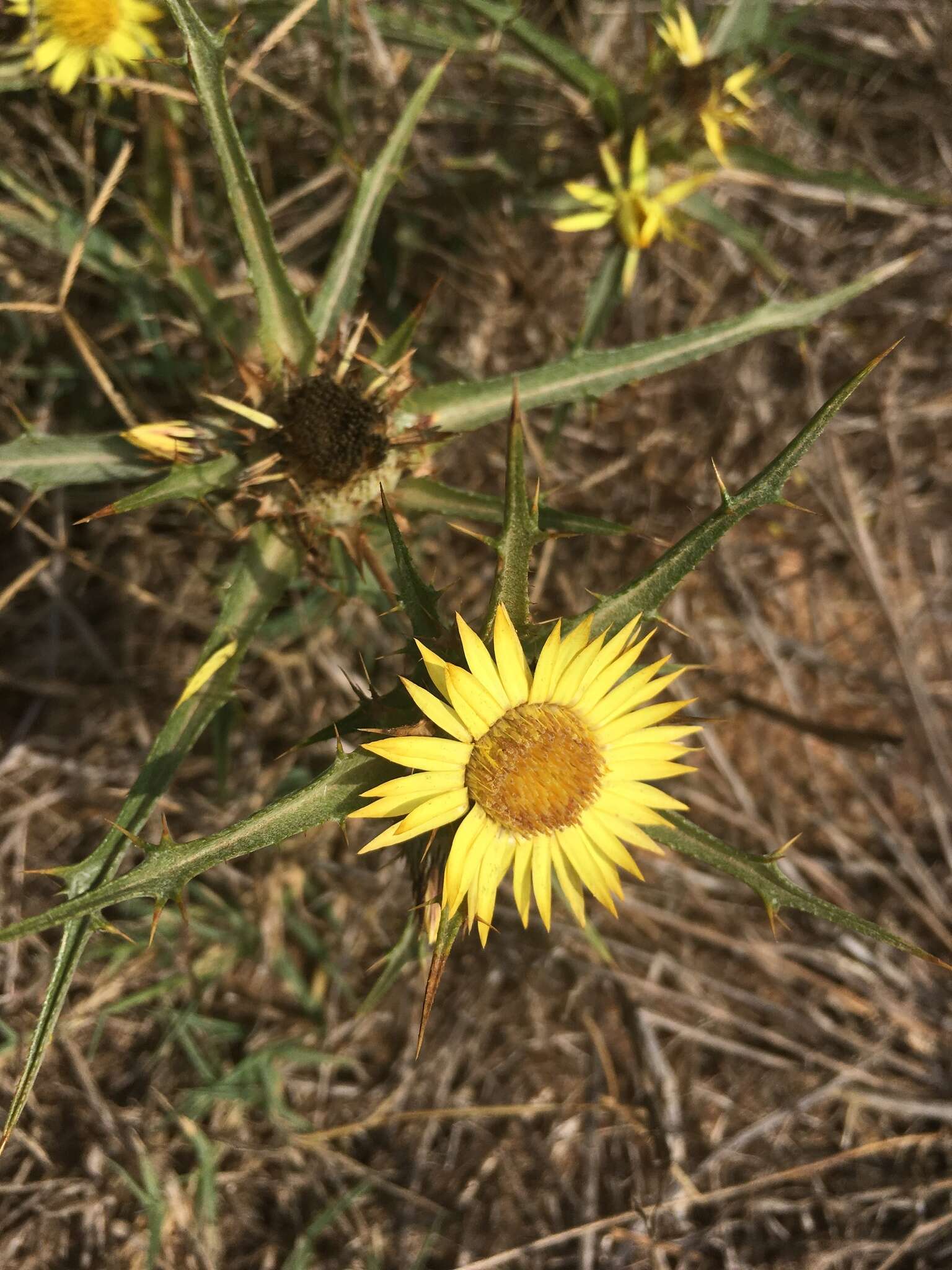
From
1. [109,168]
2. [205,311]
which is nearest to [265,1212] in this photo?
[205,311]

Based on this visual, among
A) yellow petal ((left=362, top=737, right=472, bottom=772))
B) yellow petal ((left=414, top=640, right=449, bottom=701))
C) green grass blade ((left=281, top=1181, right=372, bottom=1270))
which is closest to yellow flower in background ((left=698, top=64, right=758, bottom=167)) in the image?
yellow petal ((left=414, top=640, right=449, bottom=701))

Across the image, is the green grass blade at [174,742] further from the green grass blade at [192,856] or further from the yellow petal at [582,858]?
the yellow petal at [582,858]

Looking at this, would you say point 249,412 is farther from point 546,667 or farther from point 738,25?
point 738,25

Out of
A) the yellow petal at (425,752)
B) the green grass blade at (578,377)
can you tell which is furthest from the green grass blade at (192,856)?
the green grass blade at (578,377)

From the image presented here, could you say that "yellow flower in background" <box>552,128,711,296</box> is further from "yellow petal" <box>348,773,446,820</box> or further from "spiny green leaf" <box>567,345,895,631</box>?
"yellow petal" <box>348,773,446,820</box>

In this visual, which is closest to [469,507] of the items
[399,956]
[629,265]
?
[399,956]
